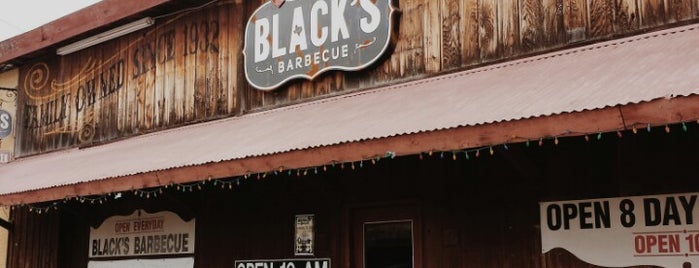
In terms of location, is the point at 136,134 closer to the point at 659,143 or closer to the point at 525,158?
the point at 525,158

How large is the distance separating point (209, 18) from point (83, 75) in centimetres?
268

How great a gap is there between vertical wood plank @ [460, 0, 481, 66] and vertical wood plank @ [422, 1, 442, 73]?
0.27 m

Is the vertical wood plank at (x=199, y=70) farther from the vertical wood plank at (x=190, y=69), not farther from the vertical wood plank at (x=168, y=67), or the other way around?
the vertical wood plank at (x=168, y=67)

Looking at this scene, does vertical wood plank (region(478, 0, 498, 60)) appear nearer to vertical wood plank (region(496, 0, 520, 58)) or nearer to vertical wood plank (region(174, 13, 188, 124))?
A: vertical wood plank (region(496, 0, 520, 58))

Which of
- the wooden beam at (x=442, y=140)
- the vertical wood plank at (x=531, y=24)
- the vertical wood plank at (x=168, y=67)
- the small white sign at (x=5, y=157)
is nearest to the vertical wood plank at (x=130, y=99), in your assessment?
the vertical wood plank at (x=168, y=67)

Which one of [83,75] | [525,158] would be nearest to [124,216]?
[83,75]

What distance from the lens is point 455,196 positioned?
7.18 m

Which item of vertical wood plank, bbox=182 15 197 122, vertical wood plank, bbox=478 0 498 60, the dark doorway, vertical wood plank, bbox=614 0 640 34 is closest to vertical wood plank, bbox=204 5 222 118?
vertical wood plank, bbox=182 15 197 122

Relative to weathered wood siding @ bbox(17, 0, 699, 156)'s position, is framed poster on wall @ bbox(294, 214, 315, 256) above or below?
below

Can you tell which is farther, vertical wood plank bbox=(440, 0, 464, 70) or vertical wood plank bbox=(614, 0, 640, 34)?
vertical wood plank bbox=(440, 0, 464, 70)

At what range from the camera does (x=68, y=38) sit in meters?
11.4

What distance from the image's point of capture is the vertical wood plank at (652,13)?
246 inches

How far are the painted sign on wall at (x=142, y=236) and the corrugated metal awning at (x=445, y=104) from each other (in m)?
1.02

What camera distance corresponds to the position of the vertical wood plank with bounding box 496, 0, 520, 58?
7047 mm
